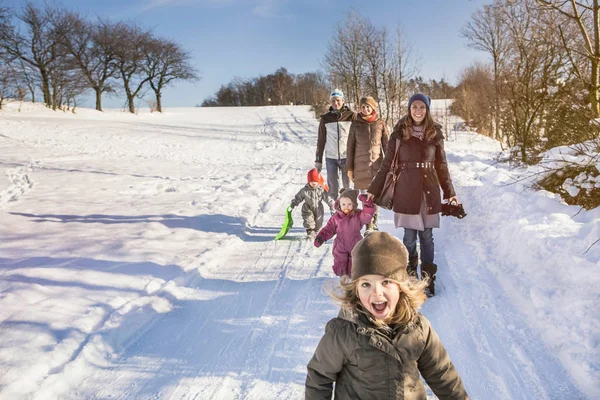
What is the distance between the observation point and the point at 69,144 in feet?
54.4

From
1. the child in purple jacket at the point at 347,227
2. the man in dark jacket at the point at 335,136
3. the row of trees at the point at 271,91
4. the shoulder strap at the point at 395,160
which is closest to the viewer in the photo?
the shoulder strap at the point at 395,160

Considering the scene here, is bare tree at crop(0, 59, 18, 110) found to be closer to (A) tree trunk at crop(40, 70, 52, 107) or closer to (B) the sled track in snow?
(A) tree trunk at crop(40, 70, 52, 107)

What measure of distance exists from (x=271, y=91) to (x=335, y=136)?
6063cm

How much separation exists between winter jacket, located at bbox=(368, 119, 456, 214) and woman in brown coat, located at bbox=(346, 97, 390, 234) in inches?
56.8

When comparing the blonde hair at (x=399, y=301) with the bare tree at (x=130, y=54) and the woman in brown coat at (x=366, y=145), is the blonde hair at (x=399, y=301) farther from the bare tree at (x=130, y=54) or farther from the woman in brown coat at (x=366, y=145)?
the bare tree at (x=130, y=54)

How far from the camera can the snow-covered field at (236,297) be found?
8.17 feet

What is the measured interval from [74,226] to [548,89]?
9185 mm

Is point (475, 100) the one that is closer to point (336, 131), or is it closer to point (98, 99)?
point (336, 131)

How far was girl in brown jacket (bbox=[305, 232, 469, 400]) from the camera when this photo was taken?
1587 mm

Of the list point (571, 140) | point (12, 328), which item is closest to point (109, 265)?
point (12, 328)

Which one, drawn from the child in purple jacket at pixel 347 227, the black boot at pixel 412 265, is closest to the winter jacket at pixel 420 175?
the child in purple jacket at pixel 347 227

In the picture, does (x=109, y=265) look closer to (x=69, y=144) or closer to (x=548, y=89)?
(x=548, y=89)

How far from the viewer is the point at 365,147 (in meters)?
4.91

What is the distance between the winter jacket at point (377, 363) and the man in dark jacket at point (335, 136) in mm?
4019
